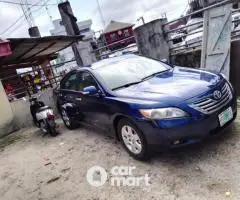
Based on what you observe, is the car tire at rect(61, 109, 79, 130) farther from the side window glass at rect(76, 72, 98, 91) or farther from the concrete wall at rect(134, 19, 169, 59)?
the concrete wall at rect(134, 19, 169, 59)

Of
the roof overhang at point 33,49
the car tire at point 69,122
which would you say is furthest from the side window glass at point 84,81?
the roof overhang at point 33,49

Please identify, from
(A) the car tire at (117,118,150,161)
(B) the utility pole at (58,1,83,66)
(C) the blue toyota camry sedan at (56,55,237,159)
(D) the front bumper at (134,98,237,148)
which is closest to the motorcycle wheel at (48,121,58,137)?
(C) the blue toyota camry sedan at (56,55,237,159)

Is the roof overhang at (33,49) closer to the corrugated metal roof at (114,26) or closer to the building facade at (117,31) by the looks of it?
the building facade at (117,31)

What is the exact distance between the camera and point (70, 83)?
A: 6.34 m

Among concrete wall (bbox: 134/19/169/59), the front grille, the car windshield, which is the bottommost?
the front grille

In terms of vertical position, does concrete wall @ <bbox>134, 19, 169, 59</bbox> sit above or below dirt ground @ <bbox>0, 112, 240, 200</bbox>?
above

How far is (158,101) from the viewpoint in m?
3.62

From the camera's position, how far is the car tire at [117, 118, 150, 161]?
12.6 ft

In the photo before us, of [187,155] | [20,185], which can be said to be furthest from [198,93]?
[20,185]

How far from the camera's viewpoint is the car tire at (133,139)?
12.6ft

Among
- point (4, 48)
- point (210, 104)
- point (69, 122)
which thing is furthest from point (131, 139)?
point (4, 48)

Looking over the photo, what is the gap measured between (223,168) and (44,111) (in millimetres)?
4748

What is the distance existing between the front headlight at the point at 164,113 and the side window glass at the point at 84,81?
1.53 m

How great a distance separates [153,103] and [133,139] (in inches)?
28.6
